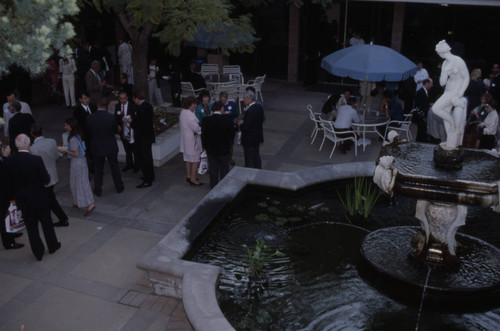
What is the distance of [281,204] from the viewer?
8.78 meters

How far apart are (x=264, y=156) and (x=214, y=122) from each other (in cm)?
264

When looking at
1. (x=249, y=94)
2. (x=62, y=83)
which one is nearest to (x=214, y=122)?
(x=249, y=94)

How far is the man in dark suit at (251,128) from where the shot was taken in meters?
9.59

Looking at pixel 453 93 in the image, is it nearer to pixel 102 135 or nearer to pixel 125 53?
pixel 102 135

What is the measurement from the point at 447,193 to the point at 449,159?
58 centimetres

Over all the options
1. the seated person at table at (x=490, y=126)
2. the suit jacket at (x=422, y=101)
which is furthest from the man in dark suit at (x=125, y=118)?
the seated person at table at (x=490, y=126)

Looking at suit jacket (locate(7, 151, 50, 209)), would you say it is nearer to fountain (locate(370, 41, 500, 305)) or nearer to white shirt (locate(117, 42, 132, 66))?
fountain (locate(370, 41, 500, 305))

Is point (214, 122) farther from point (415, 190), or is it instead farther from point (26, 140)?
point (415, 190)

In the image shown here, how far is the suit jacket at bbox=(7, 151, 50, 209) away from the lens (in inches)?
276

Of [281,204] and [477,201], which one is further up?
[477,201]

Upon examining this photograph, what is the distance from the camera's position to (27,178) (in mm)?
7098

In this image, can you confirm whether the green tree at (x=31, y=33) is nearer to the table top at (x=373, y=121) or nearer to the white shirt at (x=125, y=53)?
the table top at (x=373, y=121)

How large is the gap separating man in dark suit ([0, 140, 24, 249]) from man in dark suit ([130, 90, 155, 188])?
2376mm

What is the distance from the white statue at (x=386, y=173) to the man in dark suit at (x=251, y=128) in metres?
3.80
